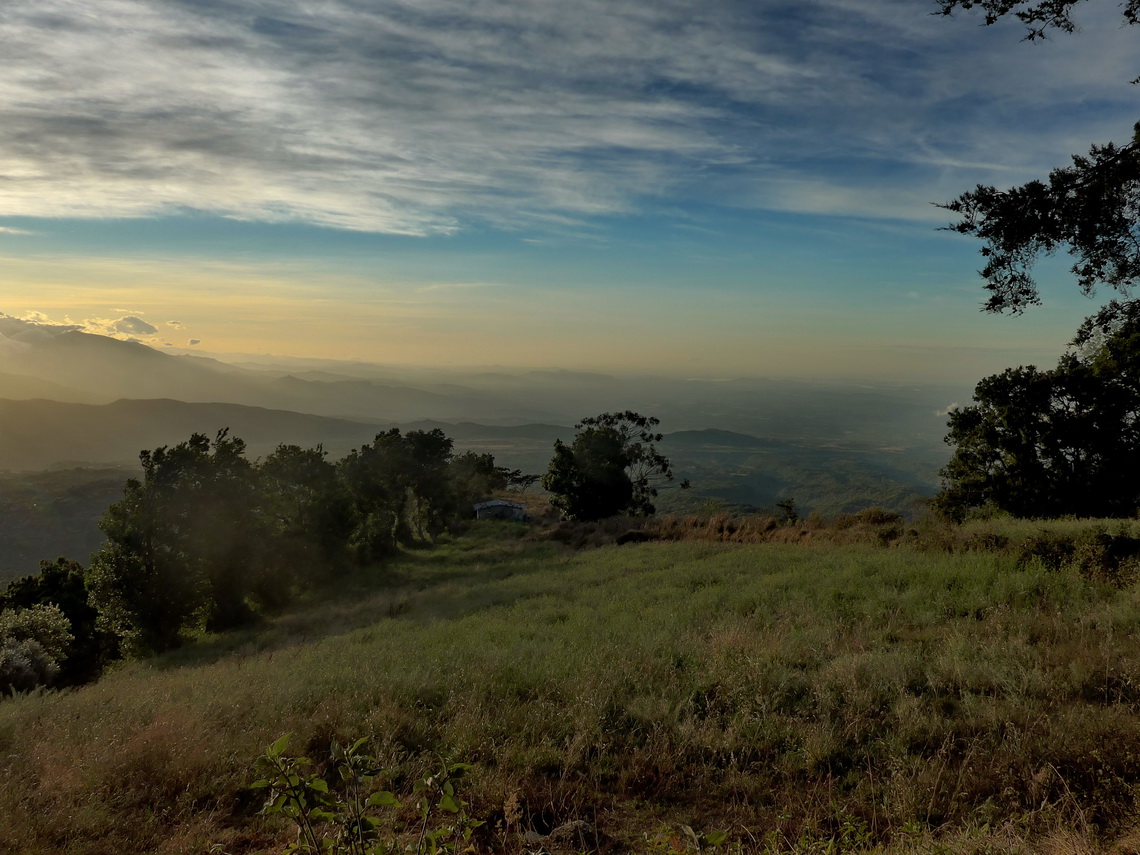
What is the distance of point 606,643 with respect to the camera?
8.49 metres

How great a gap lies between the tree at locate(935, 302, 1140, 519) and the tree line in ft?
107

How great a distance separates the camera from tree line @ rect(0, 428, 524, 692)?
71.4 ft

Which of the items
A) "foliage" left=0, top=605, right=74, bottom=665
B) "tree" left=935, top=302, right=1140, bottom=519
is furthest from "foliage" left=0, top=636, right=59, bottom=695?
"tree" left=935, top=302, right=1140, bottom=519

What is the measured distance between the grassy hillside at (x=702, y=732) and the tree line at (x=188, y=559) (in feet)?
43.0

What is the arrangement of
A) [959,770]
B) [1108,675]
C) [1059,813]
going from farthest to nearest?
[1108,675], [959,770], [1059,813]

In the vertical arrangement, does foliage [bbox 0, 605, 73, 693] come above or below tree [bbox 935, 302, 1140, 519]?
below

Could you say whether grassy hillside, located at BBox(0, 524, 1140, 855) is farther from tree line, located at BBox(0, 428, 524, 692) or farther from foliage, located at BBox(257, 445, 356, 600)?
foliage, located at BBox(257, 445, 356, 600)

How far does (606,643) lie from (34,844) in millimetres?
6202

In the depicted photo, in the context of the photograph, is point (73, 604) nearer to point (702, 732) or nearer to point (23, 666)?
point (23, 666)

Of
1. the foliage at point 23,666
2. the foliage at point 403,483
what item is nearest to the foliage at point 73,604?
the foliage at point 23,666

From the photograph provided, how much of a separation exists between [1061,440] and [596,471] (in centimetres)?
2679

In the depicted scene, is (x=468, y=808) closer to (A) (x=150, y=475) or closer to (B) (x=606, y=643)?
(B) (x=606, y=643)

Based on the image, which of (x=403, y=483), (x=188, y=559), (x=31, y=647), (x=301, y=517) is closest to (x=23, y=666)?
(x=31, y=647)

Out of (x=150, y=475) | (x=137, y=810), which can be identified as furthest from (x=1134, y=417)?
(x=150, y=475)
